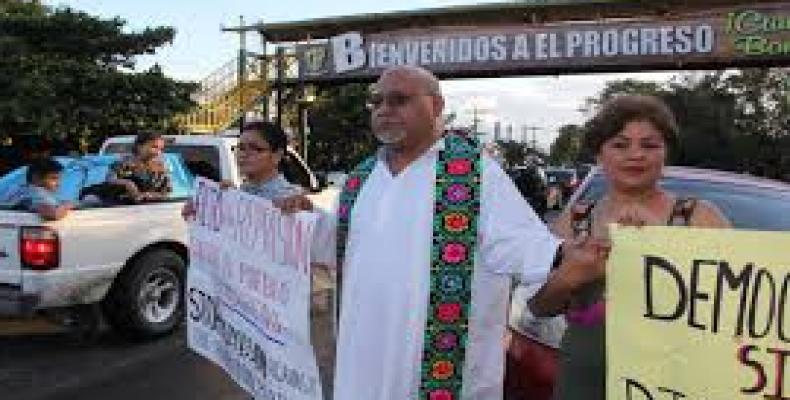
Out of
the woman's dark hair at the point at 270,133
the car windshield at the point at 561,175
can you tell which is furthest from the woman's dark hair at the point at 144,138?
the car windshield at the point at 561,175

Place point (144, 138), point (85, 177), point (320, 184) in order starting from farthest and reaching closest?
point (320, 184)
point (85, 177)
point (144, 138)

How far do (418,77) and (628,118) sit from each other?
656 mm

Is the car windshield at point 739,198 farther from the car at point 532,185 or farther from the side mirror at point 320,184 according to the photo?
the car at point 532,185

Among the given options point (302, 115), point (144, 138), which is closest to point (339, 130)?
point (302, 115)

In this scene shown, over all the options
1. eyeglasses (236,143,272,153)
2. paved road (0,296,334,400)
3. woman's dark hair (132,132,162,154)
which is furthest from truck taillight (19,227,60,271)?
eyeglasses (236,143,272,153)

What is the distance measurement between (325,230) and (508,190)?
75 centimetres

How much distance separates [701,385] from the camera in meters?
3.25

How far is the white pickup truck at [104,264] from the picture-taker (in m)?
8.70

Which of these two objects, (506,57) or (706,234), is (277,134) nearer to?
(706,234)

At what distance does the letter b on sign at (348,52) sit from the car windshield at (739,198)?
97.4 feet

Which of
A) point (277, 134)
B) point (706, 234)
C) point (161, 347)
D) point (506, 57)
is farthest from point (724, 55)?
point (706, 234)

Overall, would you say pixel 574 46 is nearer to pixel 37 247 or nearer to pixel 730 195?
pixel 37 247

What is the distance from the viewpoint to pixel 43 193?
29.6ft

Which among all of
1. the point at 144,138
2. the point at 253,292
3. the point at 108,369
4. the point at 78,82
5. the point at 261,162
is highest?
the point at 78,82
